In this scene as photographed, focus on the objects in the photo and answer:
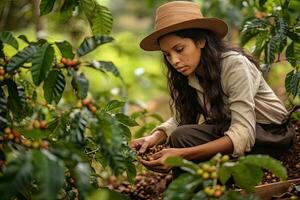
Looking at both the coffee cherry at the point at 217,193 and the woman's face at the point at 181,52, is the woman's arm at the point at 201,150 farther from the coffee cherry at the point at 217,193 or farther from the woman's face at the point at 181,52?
the coffee cherry at the point at 217,193

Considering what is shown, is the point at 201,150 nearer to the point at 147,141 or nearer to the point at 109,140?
the point at 147,141

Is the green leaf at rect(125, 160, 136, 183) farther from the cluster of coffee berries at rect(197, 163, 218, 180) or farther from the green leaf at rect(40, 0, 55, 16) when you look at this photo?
the green leaf at rect(40, 0, 55, 16)

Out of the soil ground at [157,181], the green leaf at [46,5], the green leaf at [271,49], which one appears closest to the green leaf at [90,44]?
the green leaf at [46,5]

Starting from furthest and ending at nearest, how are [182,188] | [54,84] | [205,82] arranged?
[205,82], [54,84], [182,188]

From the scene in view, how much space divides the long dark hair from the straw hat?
5 centimetres

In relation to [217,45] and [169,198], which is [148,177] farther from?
[169,198]

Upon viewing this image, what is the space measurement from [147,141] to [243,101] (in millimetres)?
494

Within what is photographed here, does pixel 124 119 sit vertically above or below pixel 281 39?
below

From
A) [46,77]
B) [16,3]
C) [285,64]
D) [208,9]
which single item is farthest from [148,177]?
[285,64]

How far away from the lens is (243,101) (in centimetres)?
217

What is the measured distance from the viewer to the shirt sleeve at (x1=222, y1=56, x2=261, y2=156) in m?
2.14

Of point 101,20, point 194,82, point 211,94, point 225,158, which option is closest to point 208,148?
point 211,94

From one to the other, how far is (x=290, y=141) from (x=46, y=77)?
48.4 inches

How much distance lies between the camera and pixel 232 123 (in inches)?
85.7
